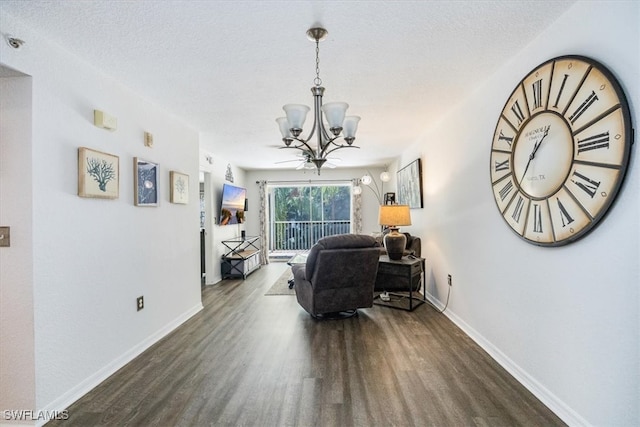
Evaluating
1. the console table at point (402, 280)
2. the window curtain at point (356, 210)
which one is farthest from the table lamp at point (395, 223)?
the window curtain at point (356, 210)

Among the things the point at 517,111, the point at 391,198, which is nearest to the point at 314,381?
the point at 517,111

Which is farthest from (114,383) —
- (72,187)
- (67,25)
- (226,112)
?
(226,112)

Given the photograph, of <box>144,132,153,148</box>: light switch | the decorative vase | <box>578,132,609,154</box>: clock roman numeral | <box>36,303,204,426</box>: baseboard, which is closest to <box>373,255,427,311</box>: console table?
the decorative vase

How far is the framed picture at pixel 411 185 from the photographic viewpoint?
4.74 m

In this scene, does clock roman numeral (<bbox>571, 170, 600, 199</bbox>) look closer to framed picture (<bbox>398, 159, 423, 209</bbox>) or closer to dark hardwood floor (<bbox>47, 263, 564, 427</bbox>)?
dark hardwood floor (<bbox>47, 263, 564, 427</bbox>)

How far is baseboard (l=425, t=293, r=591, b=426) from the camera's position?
1.79 metres

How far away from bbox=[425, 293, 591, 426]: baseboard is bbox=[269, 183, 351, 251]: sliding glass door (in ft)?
17.9

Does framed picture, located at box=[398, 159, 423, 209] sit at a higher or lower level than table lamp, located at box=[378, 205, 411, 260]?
higher

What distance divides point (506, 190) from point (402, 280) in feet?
8.49

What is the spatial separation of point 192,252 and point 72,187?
1.89 m

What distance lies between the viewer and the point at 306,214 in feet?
28.2

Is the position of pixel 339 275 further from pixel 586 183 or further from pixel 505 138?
pixel 586 183

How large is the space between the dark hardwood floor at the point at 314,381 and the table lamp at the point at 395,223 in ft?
3.12

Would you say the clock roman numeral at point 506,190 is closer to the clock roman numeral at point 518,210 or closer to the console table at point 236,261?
the clock roman numeral at point 518,210
